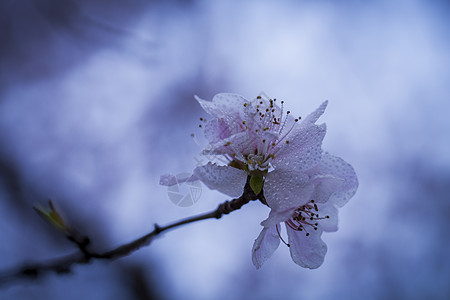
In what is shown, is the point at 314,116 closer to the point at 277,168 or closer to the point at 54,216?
the point at 277,168

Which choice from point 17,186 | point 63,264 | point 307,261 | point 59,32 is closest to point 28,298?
point 17,186

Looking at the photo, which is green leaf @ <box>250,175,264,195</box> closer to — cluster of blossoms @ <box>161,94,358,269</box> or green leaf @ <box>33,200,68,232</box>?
cluster of blossoms @ <box>161,94,358,269</box>

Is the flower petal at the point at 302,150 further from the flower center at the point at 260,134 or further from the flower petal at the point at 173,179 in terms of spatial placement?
the flower petal at the point at 173,179

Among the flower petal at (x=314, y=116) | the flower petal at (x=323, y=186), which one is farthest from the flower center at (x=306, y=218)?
the flower petal at (x=314, y=116)

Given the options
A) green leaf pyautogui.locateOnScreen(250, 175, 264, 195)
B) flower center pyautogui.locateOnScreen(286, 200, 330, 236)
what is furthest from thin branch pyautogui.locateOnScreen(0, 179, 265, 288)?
flower center pyautogui.locateOnScreen(286, 200, 330, 236)

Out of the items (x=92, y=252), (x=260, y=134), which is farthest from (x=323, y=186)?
(x=92, y=252)

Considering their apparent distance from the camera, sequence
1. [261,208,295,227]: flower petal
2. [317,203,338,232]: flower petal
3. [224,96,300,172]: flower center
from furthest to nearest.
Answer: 1. [317,203,338,232]: flower petal
2. [224,96,300,172]: flower center
3. [261,208,295,227]: flower petal

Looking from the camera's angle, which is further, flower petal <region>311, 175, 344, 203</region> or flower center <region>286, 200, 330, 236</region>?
flower center <region>286, 200, 330, 236</region>
